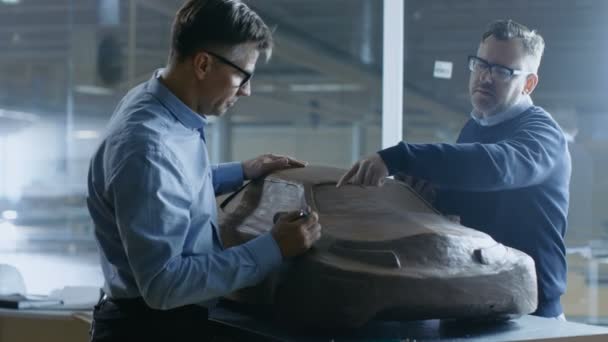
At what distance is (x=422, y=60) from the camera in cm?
→ 408

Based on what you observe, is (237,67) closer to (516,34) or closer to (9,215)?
(516,34)

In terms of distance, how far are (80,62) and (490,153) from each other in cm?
519

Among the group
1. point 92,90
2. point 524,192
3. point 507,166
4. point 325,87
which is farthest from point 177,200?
point 92,90

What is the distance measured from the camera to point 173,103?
5.28 ft

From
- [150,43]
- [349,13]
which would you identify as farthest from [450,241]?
[150,43]

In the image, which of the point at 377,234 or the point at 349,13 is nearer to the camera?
the point at 377,234

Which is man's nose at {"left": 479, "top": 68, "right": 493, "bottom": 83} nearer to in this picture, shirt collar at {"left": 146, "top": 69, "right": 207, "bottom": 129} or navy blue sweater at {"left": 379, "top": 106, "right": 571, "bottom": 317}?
navy blue sweater at {"left": 379, "top": 106, "right": 571, "bottom": 317}

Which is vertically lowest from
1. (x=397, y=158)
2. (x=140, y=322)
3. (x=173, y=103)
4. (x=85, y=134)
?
(x=85, y=134)

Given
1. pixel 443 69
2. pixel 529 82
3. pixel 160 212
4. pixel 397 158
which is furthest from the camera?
pixel 443 69

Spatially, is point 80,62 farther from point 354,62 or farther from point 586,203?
point 586,203

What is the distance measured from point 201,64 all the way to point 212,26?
8 centimetres

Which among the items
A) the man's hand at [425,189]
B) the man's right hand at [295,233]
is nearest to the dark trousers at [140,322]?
the man's right hand at [295,233]

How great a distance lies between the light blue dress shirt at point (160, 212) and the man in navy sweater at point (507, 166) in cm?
39

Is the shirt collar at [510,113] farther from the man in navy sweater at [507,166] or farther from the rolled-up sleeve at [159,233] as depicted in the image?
the rolled-up sleeve at [159,233]
